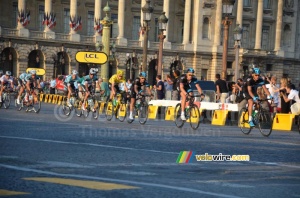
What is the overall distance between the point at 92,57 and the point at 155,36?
51.2m

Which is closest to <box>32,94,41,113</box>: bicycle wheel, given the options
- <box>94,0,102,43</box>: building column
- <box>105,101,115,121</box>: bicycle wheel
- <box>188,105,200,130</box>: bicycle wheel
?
<box>105,101,115,121</box>: bicycle wheel

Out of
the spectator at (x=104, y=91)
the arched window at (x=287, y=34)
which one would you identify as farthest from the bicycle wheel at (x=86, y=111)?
the arched window at (x=287, y=34)

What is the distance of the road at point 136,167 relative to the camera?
31.1ft

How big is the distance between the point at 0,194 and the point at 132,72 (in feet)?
263

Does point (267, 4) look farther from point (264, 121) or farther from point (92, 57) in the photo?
point (264, 121)

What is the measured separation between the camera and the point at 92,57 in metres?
40.7

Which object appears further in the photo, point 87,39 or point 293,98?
point 87,39

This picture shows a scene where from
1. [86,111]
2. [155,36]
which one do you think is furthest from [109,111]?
[155,36]

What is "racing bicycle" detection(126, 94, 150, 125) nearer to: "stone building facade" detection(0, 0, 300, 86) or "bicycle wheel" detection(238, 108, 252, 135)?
"bicycle wheel" detection(238, 108, 252, 135)

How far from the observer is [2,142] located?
51.4 feet

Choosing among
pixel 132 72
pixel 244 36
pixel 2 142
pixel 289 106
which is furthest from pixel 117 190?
pixel 244 36

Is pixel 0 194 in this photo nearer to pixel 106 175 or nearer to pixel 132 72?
pixel 106 175

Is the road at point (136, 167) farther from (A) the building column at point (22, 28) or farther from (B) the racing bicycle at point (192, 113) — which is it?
(A) the building column at point (22, 28)

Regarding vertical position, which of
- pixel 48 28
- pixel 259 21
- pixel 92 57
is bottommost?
pixel 92 57
